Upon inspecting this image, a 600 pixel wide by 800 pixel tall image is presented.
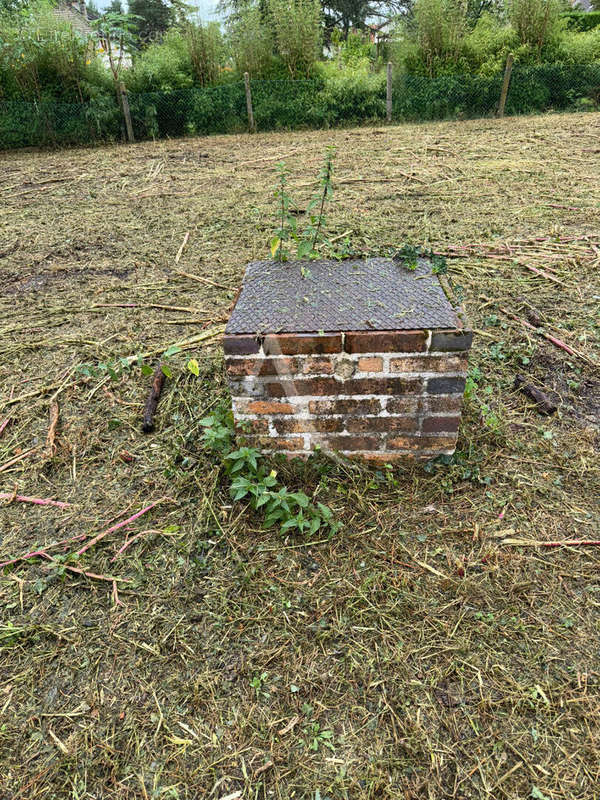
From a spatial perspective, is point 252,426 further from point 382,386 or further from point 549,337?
point 549,337

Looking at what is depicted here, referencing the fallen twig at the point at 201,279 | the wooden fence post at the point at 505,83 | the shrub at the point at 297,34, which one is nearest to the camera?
the fallen twig at the point at 201,279

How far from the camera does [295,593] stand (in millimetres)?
1725

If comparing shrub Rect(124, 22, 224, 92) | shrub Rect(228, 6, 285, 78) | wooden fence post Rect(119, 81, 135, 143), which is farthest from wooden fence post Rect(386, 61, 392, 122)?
wooden fence post Rect(119, 81, 135, 143)

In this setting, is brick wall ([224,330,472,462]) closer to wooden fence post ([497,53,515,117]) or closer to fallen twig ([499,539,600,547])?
fallen twig ([499,539,600,547])

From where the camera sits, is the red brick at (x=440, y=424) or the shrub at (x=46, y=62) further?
the shrub at (x=46, y=62)

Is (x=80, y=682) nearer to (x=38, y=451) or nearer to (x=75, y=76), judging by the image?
(x=38, y=451)

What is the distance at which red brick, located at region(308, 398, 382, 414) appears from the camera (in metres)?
1.94

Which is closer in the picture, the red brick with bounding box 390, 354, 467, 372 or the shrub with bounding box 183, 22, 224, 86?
the red brick with bounding box 390, 354, 467, 372

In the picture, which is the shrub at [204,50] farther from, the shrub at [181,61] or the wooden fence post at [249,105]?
the wooden fence post at [249,105]

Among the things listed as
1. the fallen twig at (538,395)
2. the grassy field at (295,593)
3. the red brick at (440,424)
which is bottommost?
the grassy field at (295,593)

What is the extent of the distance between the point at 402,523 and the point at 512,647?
545 millimetres

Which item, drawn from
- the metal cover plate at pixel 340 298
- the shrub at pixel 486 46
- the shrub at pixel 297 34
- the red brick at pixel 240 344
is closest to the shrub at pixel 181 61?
the shrub at pixel 297 34

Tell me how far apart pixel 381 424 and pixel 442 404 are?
9.6 inches

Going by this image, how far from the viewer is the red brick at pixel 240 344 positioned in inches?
71.9
